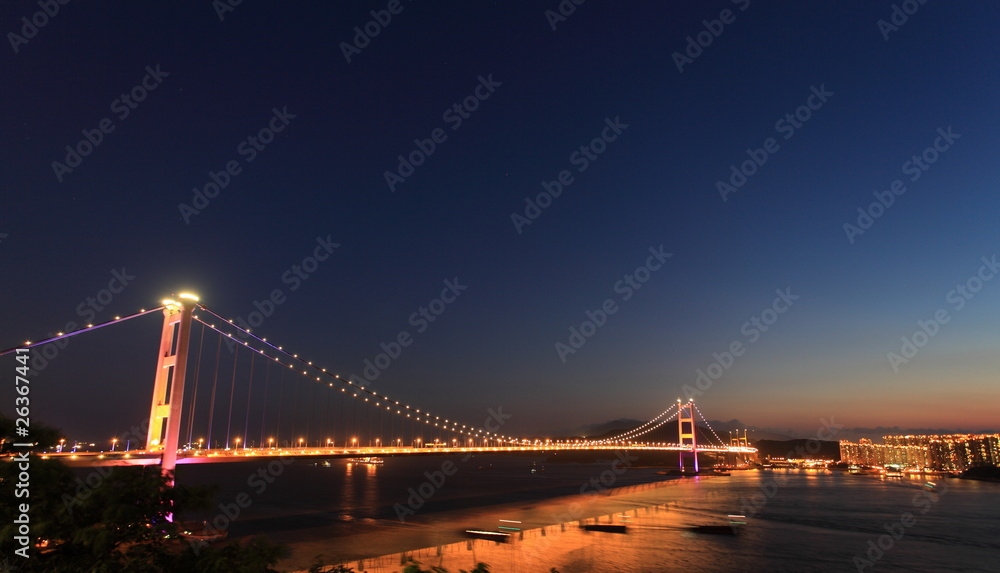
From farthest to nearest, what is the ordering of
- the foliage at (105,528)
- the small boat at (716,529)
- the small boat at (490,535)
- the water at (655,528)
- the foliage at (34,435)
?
the small boat at (716,529)
the small boat at (490,535)
the water at (655,528)
the foliage at (34,435)
the foliage at (105,528)

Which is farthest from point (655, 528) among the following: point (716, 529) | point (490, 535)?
point (490, 535)

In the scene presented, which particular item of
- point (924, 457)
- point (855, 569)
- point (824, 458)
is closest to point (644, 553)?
point (855, 569)

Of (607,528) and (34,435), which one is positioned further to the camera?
(607,528)

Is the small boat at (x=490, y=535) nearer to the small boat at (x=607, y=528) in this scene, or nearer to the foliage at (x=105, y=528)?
the small boat at (x=607, y=528)

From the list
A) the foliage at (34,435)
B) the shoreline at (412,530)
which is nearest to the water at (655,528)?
the shoreline at (412,530)

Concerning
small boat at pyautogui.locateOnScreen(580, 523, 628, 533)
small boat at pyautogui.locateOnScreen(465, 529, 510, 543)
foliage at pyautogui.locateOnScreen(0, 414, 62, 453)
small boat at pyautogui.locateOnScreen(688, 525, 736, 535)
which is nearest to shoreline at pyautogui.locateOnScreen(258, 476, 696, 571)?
small boat at pyautogui.locateOnScreen(465, 529, 510, 543)

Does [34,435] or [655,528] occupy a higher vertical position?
[34,435]

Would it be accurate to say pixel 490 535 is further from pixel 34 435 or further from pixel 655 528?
pixel 34 435

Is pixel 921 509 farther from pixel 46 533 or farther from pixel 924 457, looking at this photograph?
pixel 924 457

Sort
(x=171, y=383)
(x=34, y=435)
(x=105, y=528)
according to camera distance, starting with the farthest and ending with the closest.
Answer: (x=171, y=383) → (x=34, y=435) → (x=105, y=528)

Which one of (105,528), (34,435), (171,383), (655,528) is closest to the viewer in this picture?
(105,528)
